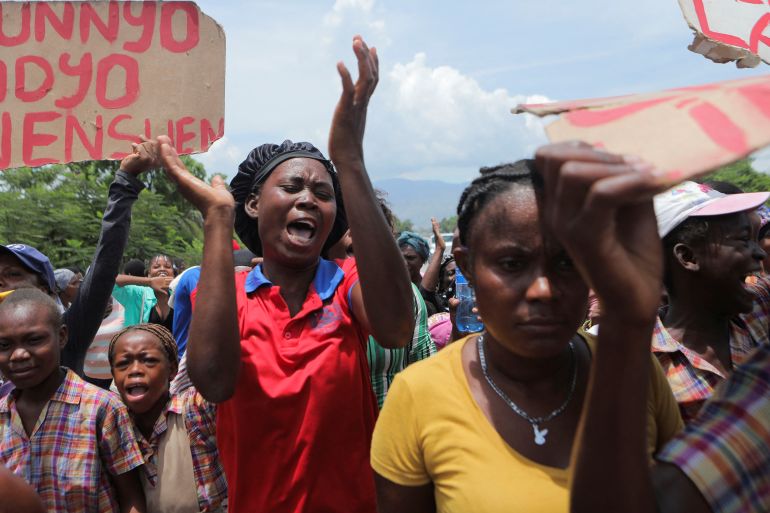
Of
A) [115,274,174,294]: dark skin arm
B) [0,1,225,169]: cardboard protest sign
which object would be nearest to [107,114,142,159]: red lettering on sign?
[0,1,225,169]: cardboard protest sign

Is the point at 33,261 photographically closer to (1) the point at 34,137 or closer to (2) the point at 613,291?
(1) the point at 34,137

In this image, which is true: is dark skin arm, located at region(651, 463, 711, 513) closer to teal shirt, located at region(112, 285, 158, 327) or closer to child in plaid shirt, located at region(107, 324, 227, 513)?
child in plaid shirt, located at region(107, 324, 227, 513)

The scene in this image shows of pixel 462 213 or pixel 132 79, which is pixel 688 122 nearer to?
pixel 462 213

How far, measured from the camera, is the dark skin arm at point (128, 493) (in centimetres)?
269

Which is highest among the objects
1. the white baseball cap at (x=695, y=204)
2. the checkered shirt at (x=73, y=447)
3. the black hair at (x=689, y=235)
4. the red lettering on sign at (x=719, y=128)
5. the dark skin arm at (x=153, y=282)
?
the red lettering on sign at (x=719, y=128)

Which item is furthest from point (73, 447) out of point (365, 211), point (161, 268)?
point (161, 268)

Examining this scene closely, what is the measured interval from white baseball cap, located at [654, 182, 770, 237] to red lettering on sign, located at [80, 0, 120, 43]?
204cm

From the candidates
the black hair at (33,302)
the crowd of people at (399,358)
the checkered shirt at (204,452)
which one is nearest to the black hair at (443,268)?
the crowd of people at (399,358)

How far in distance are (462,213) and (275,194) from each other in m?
0.74

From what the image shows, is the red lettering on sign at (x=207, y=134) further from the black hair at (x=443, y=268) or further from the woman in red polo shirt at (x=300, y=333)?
the black hair at (x=443, y=268)

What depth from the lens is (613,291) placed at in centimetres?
96

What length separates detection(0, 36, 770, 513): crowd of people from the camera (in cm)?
107

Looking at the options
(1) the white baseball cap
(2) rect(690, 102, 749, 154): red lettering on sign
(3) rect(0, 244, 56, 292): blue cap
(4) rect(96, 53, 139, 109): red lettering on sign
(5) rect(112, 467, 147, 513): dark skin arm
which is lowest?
(5) rect(112, 467, 147, 513): dark skin arm

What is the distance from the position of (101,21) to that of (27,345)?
4.10 ft
